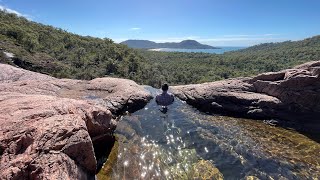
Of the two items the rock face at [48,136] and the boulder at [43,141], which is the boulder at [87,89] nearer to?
the rock face at [48,136]

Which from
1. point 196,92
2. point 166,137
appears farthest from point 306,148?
point 196,92

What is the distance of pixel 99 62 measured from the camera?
60.6m

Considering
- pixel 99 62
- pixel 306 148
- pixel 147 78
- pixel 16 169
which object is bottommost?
pixel 147 78

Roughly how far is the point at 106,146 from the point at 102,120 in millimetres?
1152

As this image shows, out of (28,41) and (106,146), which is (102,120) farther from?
(28,41)

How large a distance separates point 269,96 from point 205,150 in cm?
743

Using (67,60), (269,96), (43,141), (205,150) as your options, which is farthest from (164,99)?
(67,60)

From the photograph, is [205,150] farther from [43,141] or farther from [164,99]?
[43,141]

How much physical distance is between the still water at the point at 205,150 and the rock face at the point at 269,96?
1381mm

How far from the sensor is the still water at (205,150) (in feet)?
30.5

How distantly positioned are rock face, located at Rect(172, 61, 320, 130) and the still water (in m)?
1.38

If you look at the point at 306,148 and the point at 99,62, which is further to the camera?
the point at 99,62

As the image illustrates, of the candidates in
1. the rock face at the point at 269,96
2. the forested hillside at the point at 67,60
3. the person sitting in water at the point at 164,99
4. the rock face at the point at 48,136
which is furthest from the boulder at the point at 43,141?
the forested hillside at the point at 67,60

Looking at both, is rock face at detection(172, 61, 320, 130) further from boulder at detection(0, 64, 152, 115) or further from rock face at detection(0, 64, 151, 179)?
rock face at detection(0, 64, 151, 179)
